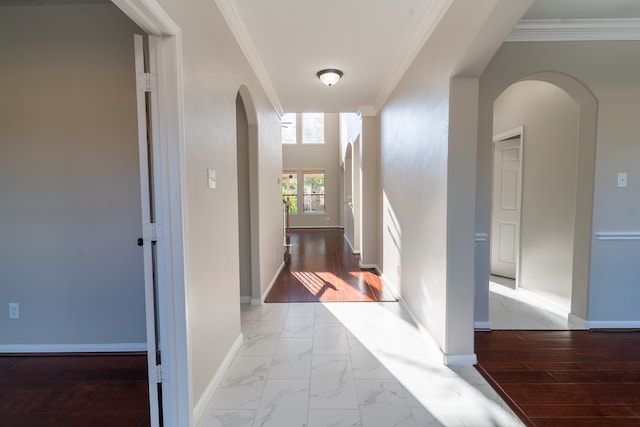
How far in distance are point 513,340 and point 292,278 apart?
2.73 meters

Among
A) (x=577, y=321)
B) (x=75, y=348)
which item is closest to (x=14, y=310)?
(x=75, y=348)

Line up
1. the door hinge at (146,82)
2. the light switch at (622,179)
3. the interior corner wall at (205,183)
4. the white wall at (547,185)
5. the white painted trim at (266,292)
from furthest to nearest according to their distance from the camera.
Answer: the white painted trim at (266,292) < the white wall at (547,185) < the light switch at (622,179) < the interior corner wall at (205,183) < the door hinge at (146,82)

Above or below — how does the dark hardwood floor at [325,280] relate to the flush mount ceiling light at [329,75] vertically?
below

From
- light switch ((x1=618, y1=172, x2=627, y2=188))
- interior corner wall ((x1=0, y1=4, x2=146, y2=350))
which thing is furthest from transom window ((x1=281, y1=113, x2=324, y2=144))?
light switch ((x1=618, y1=172, x2=627, y2=188))

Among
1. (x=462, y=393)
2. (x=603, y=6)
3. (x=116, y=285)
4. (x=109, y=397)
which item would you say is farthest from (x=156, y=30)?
(x=603, y=6)

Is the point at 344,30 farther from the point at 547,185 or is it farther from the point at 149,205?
the point at 547,185

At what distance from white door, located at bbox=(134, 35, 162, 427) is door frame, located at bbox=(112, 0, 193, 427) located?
33mm

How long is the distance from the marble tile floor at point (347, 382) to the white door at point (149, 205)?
14.9 inches

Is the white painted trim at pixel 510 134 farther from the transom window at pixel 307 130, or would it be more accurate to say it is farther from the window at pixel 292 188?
the window at pixel 292 188

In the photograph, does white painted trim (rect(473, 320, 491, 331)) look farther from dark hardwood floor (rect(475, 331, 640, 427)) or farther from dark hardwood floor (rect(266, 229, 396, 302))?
dark hardwood floor (rect(266, 229, 396, 302))

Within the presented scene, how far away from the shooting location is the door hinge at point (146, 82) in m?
1.33

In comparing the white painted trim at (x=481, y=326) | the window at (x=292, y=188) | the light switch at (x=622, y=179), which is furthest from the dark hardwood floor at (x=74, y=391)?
the window at (x=292, y=188)

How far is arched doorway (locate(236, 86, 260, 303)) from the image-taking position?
10.5 ft

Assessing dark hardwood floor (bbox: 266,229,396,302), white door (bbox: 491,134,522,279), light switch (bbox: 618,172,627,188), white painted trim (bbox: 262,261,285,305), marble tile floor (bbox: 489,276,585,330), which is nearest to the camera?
light switch (bbox: 618,172,627,188)
